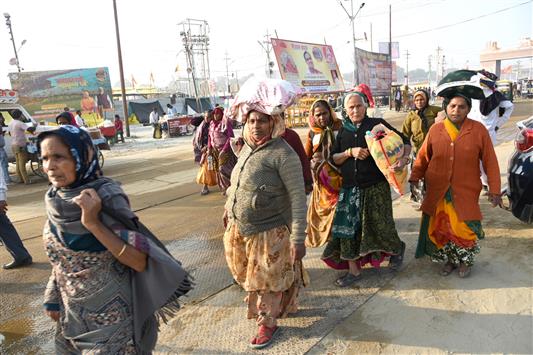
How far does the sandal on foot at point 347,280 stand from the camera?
339 cm

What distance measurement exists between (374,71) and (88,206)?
31951 mm

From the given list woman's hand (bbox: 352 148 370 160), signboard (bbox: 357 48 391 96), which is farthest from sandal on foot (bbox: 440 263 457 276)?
signboard (bbox: 357 48 391 96)

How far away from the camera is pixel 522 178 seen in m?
3.79

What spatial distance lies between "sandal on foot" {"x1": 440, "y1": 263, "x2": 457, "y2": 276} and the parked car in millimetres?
1006

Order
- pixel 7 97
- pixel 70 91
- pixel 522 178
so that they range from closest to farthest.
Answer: pixel 522 178, pixel 7 97, pixel 70 91

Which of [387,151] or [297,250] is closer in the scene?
[297,250]

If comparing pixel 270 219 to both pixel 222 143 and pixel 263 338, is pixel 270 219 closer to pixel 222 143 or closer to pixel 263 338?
pixel 263 338

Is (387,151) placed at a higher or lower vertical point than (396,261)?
higher

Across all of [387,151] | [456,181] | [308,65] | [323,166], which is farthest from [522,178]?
[308,65]

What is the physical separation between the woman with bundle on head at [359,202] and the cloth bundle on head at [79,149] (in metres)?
2.08

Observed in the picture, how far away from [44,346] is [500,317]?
3.34 meters

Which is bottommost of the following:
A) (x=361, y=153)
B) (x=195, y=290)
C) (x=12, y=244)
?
(x=195, y=290)

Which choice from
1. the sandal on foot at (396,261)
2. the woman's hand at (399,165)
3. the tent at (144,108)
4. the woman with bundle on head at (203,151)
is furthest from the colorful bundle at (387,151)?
the tent at (144,108)

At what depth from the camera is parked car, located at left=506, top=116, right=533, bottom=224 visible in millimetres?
3748
